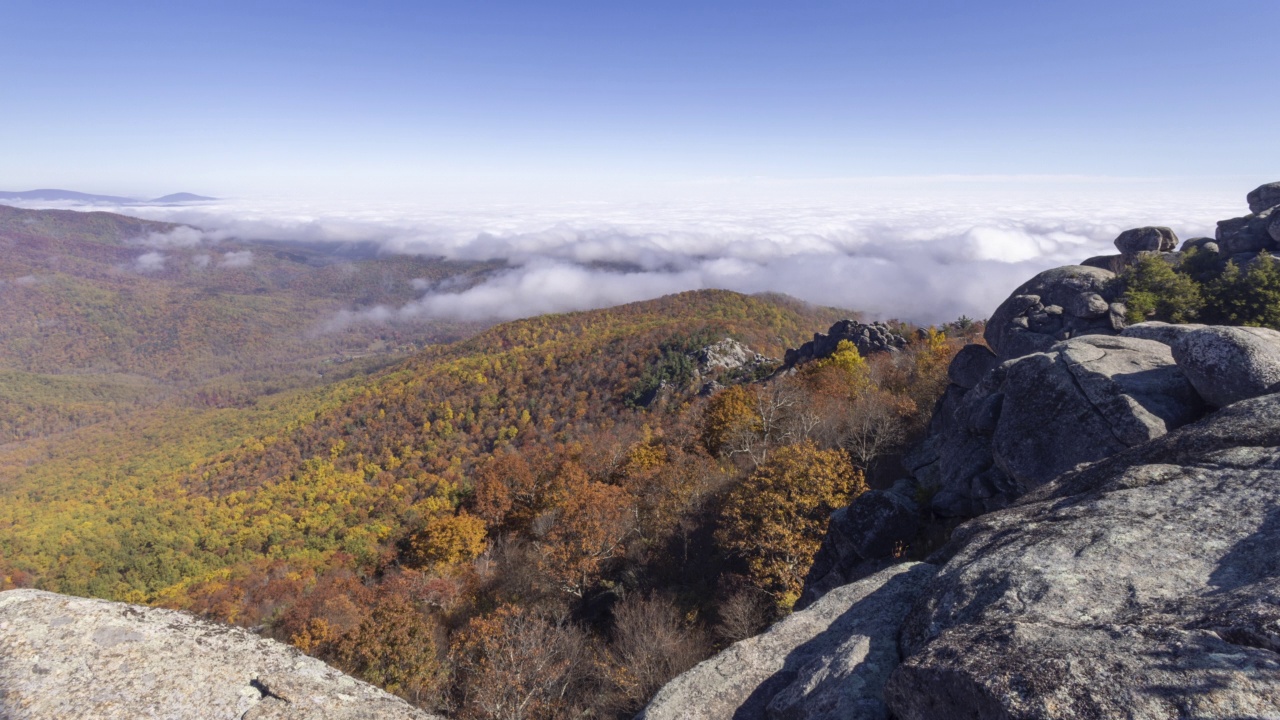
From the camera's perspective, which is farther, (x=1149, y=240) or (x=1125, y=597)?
(x=1149, y=240)

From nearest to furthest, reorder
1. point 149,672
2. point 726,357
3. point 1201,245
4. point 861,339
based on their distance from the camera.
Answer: point 149,672
point 1201,245
point 861,339
point 726,357

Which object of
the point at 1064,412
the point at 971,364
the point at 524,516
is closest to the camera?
the point at 1064,412

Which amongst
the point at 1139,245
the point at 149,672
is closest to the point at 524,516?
the point at 149,672

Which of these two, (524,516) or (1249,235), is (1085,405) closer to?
(1249,235)

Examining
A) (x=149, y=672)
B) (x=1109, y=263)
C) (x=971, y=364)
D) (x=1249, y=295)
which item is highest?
(x=1109, y=263)

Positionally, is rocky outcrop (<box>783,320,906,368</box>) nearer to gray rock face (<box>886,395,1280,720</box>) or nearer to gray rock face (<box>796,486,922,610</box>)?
gray rock face (<box>796,486,922,610</box>)

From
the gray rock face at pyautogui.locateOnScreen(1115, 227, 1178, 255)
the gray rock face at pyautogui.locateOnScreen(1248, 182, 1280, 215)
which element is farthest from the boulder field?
the gray rock face at pyautogui.locateOnScreen(1248, 182, 1280, 215)

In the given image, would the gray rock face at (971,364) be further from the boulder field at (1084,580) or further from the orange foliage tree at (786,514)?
the boulder field at (1084,580)
